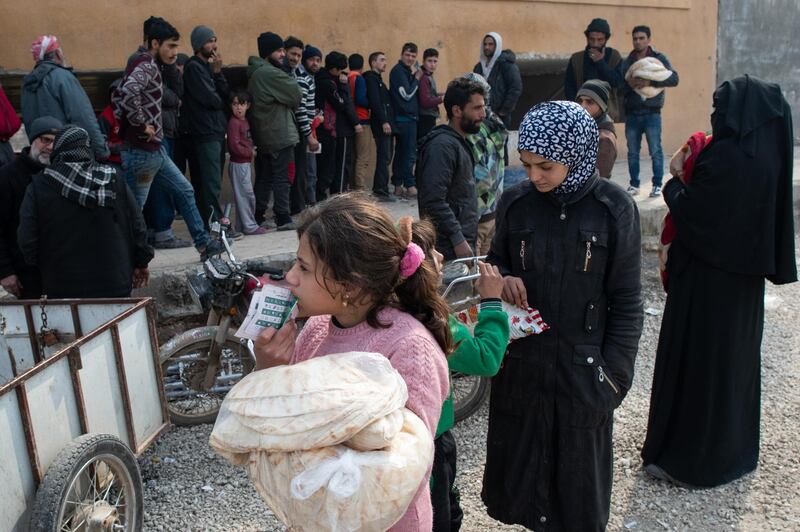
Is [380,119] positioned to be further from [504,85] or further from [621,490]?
[621,490]

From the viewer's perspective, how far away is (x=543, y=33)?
437 inches

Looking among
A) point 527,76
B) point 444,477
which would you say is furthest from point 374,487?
point 527,76

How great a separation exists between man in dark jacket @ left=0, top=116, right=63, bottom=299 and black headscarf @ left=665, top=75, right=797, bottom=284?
3.59 m

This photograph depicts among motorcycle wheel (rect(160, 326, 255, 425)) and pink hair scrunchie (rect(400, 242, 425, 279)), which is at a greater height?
pink hair scrunchie (rect(400, 242, 425, 279))

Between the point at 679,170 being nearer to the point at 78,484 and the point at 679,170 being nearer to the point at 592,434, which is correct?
the point at 592,434

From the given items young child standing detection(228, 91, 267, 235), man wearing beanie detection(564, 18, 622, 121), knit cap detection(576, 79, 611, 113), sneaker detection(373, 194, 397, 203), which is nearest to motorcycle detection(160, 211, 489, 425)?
knit cap detection(576, 79, 611, 113)

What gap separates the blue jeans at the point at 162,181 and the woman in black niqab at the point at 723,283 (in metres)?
3.81

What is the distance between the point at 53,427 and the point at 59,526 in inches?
14.5

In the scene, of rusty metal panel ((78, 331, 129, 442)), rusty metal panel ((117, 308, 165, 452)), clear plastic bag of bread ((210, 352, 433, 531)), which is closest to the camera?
clear plastic bag of bread ((210, 352, 433, 531))

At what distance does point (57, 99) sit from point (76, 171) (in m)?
1.75

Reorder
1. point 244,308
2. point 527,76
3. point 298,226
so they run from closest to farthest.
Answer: point 298,226 → point 244,308 → point 527,76

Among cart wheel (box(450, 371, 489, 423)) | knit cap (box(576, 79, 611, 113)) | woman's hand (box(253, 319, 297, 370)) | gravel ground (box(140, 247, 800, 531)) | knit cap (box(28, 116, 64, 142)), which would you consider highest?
knit cap (box(28, 116, 64, 142))

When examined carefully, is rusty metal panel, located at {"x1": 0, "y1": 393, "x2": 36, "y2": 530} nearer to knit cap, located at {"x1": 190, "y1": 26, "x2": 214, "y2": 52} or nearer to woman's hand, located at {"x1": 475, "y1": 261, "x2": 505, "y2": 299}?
woman's hand, located at {"x1": 475, "y1": 261, "x2": 505, "y2": 299}

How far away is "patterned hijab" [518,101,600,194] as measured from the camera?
278cm
